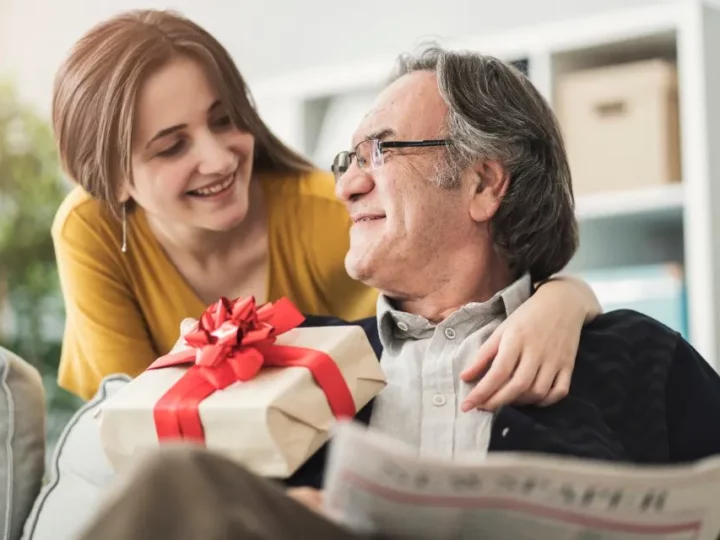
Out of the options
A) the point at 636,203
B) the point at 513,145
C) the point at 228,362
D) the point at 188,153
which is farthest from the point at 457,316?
the point at 636,203

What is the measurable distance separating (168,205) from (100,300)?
208 mm

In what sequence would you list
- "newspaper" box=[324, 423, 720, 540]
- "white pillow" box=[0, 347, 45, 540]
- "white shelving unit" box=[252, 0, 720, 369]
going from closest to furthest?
"newspaper" box=[324, 423, 720, 540]
"white pillow" box=[0, 347, 45, 540]
"white shelving unit" box=[252, 0, 720, 369]

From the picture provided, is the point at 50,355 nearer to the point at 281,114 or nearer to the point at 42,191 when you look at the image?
the point at 42,191

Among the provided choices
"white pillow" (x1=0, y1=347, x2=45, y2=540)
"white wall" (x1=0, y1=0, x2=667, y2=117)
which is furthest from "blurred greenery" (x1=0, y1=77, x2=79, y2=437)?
"white pillow" (x1=0, y1=347, x2=45, y2=540)

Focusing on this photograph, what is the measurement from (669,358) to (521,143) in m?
0.38

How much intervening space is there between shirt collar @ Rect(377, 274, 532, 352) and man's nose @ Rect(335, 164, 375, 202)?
169mm

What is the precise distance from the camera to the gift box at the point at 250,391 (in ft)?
3.75

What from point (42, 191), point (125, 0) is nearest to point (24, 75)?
point (125, 0)

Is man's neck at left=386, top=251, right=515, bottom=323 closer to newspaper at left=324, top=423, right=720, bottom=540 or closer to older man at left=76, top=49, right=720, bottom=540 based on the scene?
older man at left=76, top=49, right=720, bottom=540

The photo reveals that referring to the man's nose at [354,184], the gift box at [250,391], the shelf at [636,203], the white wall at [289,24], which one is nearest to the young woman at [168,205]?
the man's nose at [354,184]

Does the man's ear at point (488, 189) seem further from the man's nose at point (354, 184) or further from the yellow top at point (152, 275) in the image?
the yellow top at point (152, 275)

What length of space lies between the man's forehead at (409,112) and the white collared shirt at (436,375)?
0.26 m

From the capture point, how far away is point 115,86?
1610 millimetres

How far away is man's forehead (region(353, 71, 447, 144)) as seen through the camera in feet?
5.01
